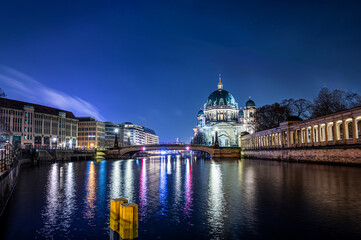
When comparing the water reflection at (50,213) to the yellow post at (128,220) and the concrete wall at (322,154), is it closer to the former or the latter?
the yellow post at (128,220)

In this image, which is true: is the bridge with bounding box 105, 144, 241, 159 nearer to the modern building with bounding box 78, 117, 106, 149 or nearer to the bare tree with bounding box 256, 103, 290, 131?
the bare tree with bounding box 256, 103, 290, 131

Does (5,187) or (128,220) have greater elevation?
(128,220)

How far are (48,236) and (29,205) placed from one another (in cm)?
665

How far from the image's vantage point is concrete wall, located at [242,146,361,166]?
40.4 meters

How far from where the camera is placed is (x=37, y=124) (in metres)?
114

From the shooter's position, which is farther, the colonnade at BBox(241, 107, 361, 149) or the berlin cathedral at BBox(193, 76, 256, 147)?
the berlin cathedral at BBox(193, 76, 256, 147)

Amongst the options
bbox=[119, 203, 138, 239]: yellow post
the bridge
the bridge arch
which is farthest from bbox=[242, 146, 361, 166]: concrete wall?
bbox=[119, 203, 138, 239]: yellow post

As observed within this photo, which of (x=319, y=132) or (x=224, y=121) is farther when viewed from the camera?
(x=224, y=121)

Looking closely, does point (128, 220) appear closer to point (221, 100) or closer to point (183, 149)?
point (183, 149)

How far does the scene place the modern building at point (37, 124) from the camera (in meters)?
102

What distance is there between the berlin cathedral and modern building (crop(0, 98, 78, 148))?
75.9 metres

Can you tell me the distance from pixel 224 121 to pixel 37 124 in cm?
11263

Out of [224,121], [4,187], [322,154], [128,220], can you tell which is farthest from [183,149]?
[224,121]

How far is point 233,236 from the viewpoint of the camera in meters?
11.1
